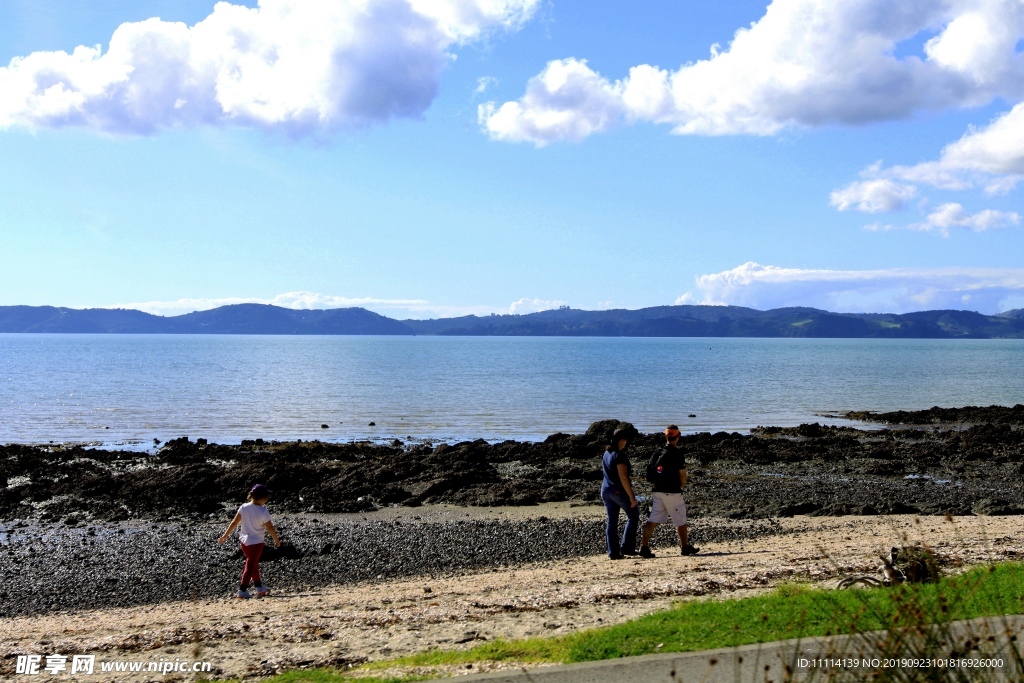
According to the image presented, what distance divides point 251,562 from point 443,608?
363 cm

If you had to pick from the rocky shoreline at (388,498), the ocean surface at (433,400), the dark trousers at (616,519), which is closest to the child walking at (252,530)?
the rocky shoreline at (388,498)

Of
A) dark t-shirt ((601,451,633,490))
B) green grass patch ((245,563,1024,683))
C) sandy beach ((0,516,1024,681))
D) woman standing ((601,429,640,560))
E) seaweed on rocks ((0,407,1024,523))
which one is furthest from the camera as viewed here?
seaweed on rocks ((0,407,1024,523))

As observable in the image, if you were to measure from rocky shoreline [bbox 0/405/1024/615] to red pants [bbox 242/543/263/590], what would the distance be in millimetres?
730

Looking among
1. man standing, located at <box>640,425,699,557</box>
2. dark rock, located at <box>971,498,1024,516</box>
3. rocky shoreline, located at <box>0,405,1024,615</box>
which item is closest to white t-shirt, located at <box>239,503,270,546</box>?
rocky shoreline, located at <box>0,405,1024,615</box>

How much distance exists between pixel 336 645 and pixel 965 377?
94596 millimetres

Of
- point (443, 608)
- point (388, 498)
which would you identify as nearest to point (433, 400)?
point (388, 498)

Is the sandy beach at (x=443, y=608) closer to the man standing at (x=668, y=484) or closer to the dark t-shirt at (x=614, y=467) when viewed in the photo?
the man standing at (x=668, y=484)

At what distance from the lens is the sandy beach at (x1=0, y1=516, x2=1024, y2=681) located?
30.1 ft

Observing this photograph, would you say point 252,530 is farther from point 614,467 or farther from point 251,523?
point 614,467

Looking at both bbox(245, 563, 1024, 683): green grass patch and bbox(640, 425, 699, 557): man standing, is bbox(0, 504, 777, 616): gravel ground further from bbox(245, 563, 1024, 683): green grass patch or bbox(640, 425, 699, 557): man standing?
bbox(245, 563, 1024, 683): green grass patch

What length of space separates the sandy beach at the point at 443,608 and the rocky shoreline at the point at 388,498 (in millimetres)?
1175

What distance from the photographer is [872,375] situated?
91938mm

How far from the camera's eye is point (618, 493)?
560 inches

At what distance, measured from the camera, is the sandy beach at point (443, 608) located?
9164mm
